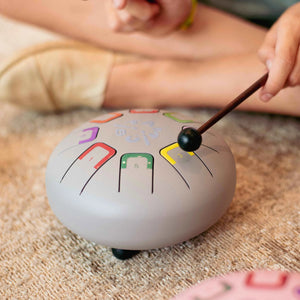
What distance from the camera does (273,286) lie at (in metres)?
0.42

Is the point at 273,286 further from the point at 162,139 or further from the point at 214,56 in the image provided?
the point at 214,56

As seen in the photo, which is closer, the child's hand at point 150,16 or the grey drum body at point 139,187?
the grey drum body at point 139,187

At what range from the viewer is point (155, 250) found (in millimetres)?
626

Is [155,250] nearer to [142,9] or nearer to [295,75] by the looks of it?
[295,75]

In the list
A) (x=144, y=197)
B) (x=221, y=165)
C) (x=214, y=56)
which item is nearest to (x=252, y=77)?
(x=214, y=56)

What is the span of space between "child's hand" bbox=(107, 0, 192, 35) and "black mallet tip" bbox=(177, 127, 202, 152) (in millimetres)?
359

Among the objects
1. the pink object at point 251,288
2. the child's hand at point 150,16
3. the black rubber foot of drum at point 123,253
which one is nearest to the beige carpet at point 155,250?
the black rubber foot of drum at point 123,253

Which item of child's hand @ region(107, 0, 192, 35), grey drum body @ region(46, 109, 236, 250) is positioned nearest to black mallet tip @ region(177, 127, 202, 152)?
grey drum body @ region(46, 109, 236, 250)

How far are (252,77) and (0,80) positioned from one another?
0.60 metres

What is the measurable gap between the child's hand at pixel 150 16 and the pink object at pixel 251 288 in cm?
56

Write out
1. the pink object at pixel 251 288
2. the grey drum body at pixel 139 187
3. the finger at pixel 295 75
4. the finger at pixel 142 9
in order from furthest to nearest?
the finger at pixel 142 9
the finger at pixel 295 75
the grey drum body at pixel 139 187
the pink object at pixel 251 288

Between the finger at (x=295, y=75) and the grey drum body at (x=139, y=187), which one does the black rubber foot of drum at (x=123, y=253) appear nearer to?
the grey drum body at (x=139, y=187)

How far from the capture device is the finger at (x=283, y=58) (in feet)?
2.05

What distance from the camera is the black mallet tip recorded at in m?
0.54
